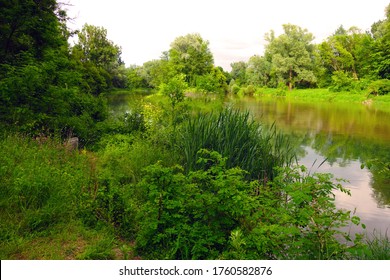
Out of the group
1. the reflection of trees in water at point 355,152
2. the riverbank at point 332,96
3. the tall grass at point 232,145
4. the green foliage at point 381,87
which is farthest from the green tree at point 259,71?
the tall grass at point 232,145

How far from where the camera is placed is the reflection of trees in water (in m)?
6.62

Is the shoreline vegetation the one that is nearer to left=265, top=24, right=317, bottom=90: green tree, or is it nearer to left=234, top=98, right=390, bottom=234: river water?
left=234, top=98, right=390, bottom=234: river water

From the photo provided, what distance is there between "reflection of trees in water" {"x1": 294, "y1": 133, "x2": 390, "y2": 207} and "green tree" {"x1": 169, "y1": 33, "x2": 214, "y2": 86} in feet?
68.9

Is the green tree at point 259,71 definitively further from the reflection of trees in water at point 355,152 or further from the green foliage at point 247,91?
the reflection of trees in water at point 355,152

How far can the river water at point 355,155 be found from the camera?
5.43m

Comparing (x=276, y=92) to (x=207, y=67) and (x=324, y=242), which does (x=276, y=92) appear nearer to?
(x=207, y=67)

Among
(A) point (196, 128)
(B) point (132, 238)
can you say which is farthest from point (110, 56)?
(B) point (132, 238)

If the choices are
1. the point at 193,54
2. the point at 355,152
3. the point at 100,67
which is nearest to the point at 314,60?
the point at 193,54

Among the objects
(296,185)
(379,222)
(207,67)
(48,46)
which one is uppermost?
(207,67)

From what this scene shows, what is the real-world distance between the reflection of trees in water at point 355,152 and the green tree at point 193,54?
21009 millimetres

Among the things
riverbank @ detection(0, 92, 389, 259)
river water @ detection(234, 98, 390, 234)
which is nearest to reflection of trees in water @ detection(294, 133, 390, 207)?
river water @ detection(234, 98, 390, 234)

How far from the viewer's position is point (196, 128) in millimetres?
5840

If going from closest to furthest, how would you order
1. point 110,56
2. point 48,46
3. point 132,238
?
1. point 132,238
2. point 48,46
3. point 110,56

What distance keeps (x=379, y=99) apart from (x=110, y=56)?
28.1 m
